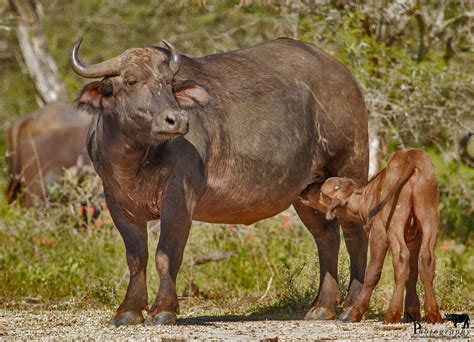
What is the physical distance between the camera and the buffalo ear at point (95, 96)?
28.8 ft

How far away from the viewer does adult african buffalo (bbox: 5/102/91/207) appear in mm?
17203

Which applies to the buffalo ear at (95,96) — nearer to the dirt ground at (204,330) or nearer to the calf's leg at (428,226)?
the dirt ground at (204,330)

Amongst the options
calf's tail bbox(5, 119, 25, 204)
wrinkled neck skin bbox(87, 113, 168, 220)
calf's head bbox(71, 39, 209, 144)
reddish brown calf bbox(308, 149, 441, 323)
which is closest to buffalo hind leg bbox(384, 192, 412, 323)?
reddish brown calf bbox(308, 149, 441, 323)

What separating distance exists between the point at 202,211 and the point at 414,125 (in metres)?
5.24

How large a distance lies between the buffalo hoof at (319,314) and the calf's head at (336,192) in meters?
1.00

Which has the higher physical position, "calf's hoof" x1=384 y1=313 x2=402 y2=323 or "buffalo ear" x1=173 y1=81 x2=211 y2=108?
"buffalo ear" x1=173 y1=81 x2=211 y2=108

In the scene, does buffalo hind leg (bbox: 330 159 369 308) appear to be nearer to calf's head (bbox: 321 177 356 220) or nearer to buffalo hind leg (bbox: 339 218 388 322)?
calf's head (bbox: 321 177 356 220)

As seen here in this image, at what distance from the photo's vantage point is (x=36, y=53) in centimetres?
1997

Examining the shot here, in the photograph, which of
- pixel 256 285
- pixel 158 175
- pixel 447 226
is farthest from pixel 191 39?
pixel 158 175

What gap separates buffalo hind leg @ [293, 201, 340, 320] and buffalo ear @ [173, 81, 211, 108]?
6.08ft

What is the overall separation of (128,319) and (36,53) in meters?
11.8

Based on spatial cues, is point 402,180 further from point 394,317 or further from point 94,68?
point 94,68

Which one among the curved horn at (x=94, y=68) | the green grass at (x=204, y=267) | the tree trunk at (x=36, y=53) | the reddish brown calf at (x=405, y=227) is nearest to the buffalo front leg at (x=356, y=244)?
the green grass at (x=204, y=267)

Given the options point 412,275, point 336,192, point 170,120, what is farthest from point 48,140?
point 412,275
